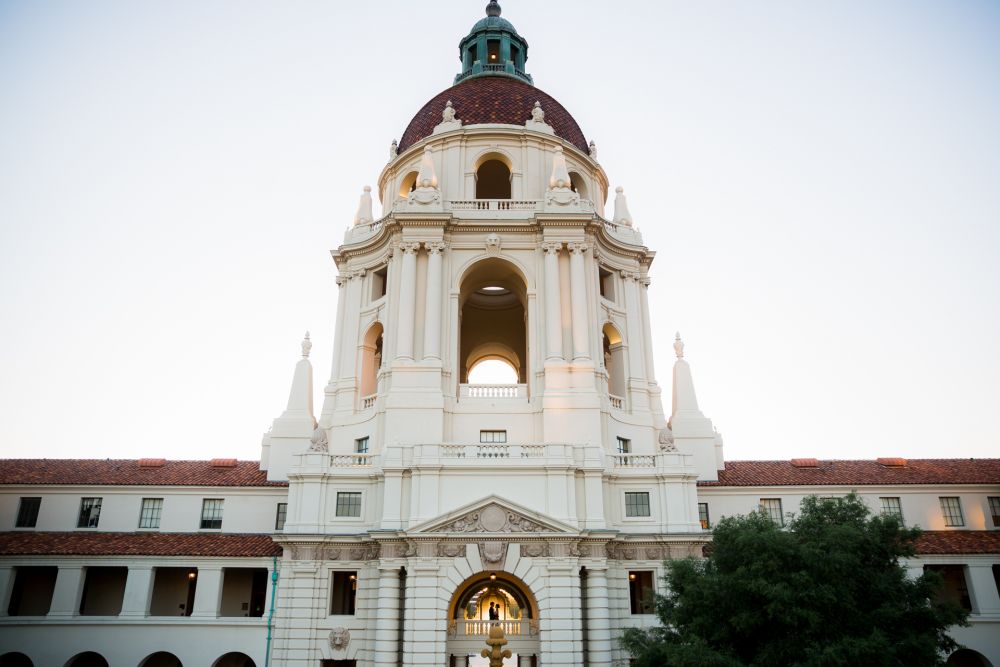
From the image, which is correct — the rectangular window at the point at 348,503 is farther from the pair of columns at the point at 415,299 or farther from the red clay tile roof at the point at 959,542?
the red clay tile roof at the point at 959,542

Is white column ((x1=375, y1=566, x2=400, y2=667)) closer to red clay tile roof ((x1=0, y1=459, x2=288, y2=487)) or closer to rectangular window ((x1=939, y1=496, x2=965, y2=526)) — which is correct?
red clay tile roof ((x1=0, y1=459, x2=288, y2=487))

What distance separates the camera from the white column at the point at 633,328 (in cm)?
4162

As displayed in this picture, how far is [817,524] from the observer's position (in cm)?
2670

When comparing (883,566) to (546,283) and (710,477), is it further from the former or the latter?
(546,283)

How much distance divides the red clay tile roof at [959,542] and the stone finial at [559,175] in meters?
25.9

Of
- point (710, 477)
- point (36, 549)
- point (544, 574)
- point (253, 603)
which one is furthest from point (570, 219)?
point (36, 549)

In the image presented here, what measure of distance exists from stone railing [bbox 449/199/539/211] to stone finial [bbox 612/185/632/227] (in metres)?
7.16

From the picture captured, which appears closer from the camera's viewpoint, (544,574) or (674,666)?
(674,666)

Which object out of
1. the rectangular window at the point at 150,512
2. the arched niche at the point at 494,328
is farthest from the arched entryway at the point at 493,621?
the rectangular window at the point at 150,512

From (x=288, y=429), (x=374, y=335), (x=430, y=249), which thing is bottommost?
(x=288, y=429)

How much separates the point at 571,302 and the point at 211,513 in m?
22.5

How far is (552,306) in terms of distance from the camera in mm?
38219

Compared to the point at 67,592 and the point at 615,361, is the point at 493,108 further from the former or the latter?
the point at 67,592

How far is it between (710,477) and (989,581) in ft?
48.0
